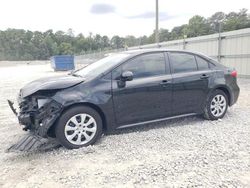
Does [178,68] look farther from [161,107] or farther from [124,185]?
[124,185]

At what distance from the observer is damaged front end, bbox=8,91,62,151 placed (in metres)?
3.81

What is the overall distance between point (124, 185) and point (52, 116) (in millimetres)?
1574

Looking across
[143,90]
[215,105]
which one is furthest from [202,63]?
[143,90]

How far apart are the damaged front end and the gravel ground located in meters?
0.18

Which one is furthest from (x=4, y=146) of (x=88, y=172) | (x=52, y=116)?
(x=88, y=172)

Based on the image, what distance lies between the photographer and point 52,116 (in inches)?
151

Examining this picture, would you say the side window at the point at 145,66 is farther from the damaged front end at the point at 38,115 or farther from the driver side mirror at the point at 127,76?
the damaged front end at the point at 38,115

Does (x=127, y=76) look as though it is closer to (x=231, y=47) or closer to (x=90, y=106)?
(x=90, y=106)

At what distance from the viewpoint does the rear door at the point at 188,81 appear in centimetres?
484

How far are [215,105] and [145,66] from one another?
1788 mm

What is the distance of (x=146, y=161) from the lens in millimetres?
3506

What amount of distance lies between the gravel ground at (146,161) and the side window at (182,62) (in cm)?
112

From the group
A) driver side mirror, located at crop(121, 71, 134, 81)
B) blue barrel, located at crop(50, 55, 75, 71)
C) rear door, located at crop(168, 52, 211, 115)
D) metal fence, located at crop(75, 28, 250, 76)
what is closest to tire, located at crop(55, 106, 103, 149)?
driver side mirror, located at crop(121, 71, 134, 81)

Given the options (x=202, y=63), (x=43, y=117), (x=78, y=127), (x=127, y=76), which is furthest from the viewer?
(x=202, y=63)
